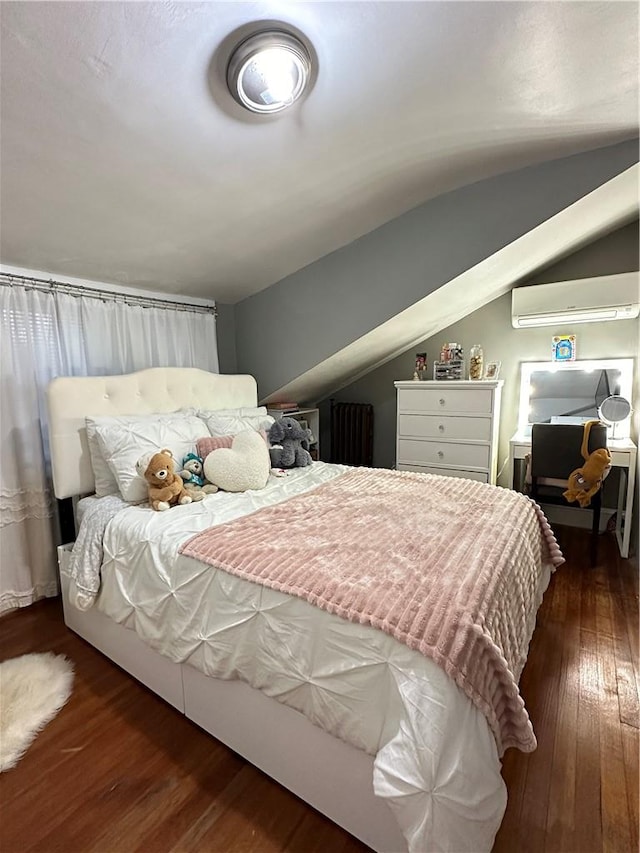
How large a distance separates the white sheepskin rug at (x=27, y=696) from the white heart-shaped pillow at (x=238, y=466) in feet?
3.40

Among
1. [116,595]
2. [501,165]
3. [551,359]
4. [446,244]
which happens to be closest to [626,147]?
[501,165]

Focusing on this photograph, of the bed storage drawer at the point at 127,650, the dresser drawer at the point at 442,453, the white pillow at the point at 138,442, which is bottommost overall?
the bed storage drawer at the point at 127,650

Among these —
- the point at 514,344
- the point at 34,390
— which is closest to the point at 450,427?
the point at 514,344

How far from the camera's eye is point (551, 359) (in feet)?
10.4

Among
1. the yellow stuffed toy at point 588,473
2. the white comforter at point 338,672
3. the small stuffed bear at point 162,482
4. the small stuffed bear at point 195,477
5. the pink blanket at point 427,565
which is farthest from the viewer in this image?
the yellow stuffed toy at point 588,473

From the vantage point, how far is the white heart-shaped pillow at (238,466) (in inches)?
80.6

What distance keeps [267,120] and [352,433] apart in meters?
2.99

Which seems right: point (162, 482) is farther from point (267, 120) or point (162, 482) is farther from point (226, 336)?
point (226, 336)

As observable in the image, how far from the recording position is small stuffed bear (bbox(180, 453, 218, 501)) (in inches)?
79.0

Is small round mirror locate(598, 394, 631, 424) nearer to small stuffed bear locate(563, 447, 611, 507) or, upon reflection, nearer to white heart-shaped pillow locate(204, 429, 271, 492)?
small stuffed bear locate(563, 447, 611, 507)

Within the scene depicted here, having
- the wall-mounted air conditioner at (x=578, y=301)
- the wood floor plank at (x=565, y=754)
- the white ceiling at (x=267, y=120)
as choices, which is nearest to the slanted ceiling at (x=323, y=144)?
the white ceiling at (x=267, y=120)

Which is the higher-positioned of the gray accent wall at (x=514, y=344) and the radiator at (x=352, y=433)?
the gray accent wall at (x=514, y=344)

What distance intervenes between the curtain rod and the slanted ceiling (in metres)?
0.08

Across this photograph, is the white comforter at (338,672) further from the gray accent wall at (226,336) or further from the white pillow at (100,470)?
the gray accent wall at (226,336)
